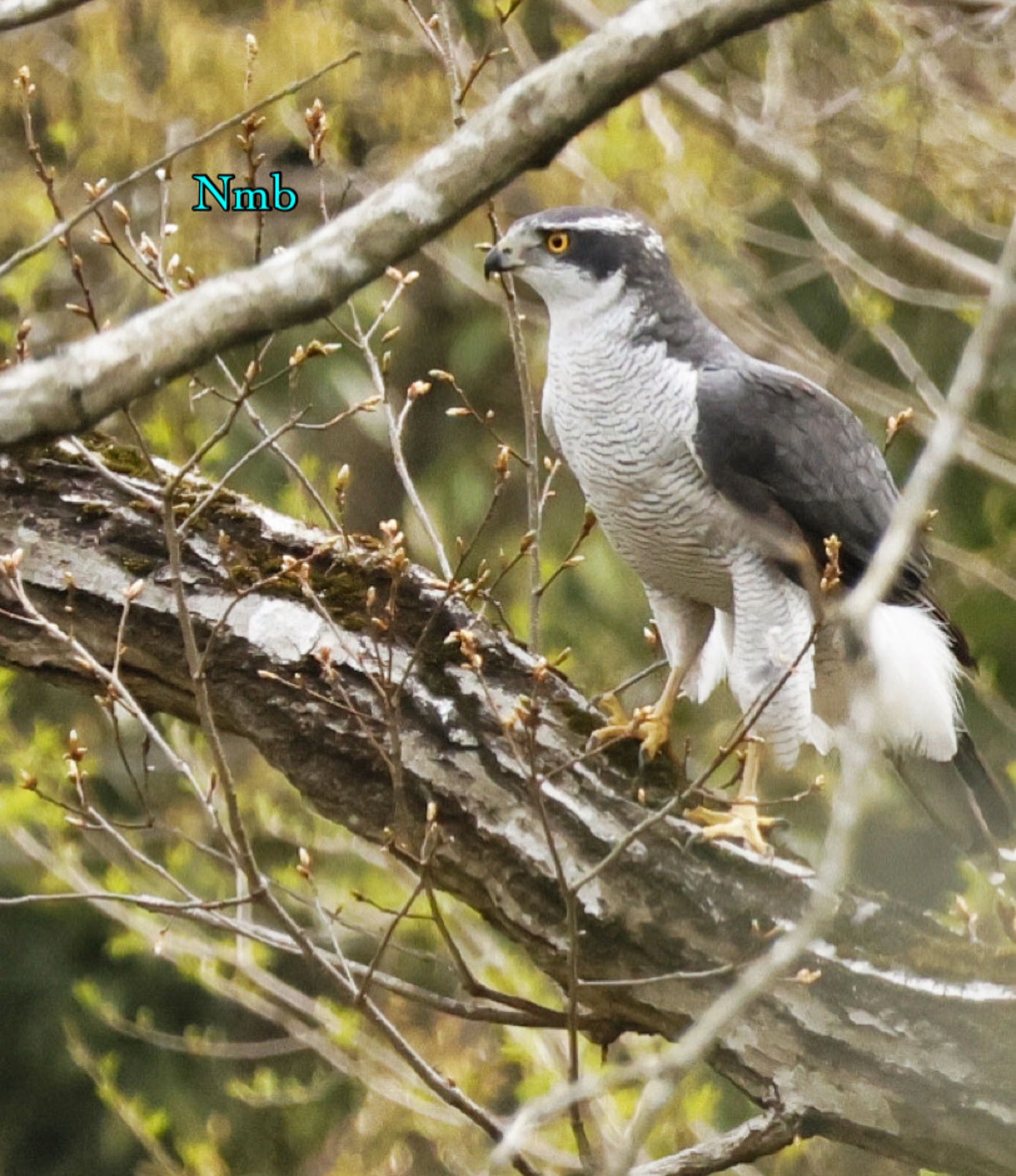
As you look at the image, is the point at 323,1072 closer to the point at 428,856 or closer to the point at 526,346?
the point at 526,346

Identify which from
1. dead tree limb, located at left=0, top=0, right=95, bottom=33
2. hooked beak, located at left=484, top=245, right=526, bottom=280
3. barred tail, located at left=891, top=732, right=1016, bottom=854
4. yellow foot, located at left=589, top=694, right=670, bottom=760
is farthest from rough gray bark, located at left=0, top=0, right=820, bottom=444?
barred tail, located at left=891, top=732, right=1016, bottom=854

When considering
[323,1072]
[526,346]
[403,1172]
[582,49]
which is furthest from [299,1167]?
[582,49]

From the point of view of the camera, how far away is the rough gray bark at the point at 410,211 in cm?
150

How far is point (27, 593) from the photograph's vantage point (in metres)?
2.82

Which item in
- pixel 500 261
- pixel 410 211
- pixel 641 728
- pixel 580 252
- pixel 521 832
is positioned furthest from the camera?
pixel 580 252

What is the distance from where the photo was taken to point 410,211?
159cm

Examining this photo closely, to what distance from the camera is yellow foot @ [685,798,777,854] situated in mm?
2918

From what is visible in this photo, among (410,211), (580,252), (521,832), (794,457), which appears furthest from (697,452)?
(410,211)

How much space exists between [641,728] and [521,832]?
0.31 m

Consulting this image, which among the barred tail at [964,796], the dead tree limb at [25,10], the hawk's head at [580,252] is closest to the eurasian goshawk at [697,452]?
the hawk's head at [580,252]

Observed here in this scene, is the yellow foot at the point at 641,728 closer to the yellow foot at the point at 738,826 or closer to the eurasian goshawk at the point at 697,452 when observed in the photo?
the eurasian goshawk at the point at 697,452

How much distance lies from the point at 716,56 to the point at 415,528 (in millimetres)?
2418

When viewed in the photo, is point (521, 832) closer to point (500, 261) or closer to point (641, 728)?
point (641, 728)

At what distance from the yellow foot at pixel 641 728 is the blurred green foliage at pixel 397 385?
1.69 feet
